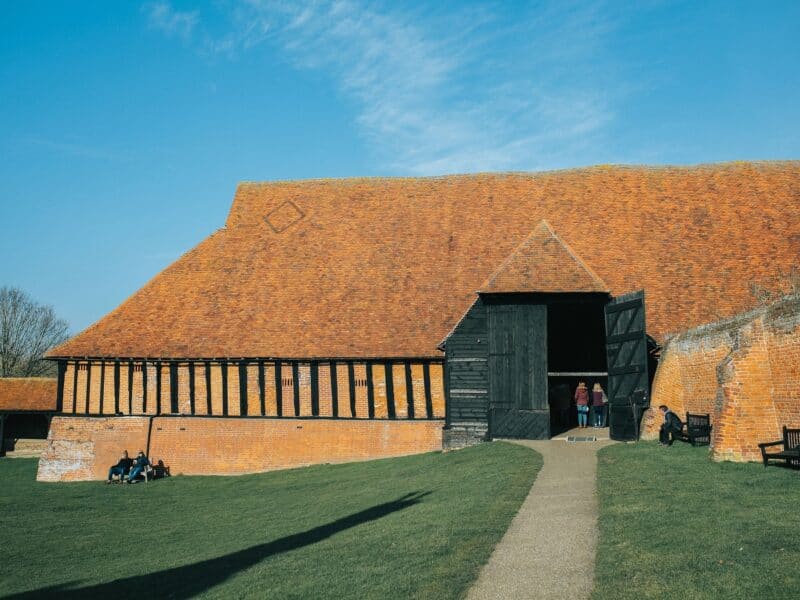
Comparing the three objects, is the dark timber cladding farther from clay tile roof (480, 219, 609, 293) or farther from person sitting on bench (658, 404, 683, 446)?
person sitting on bench (658, 404, 683, 446)

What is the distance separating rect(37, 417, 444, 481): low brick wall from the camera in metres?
20.5

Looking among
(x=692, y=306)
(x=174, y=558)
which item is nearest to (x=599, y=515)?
(x=174, y=558)

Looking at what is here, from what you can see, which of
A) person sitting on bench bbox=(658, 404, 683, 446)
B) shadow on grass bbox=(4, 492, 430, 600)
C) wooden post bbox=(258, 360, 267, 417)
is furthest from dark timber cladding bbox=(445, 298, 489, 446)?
shadow on grass bbox=(4, 492, 430, 600)

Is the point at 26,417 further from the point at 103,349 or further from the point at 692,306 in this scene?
the point at 692,306

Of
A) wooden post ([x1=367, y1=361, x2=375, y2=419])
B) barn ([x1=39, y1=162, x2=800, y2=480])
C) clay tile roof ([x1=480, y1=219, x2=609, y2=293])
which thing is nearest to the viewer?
clay tile roof ([x1=480, y1=219, x2=609, y2=293])

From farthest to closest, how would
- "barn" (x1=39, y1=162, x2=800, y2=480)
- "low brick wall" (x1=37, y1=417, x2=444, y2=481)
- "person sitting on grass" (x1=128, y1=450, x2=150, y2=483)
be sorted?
"person sitting on grass" (x1=128, y1=450, x2=150, y2=483), "low brick wall" (x1=37, y1=417, x2=444, y2=481), "barn" (x1=39, y1=162, x2=800, y2=480)

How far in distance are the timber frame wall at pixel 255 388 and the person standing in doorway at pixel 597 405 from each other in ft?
14.3

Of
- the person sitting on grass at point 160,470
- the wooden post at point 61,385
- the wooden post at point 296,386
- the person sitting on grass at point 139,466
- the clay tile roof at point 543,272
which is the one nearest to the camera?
the clay tile roof at point 543,272

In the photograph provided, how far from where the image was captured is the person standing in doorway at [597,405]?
69.1ft

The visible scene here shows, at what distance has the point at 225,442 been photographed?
21453 mm

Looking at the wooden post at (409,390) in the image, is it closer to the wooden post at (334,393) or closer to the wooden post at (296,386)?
the wooden post at (334,393)

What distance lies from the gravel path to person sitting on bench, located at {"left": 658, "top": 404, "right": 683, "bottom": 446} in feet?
9.22

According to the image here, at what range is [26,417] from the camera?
1240 inches

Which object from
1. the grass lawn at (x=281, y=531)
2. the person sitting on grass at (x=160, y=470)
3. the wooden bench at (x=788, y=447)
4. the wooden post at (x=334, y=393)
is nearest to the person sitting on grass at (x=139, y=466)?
the person sitting on grass at (x=160, y=470)
